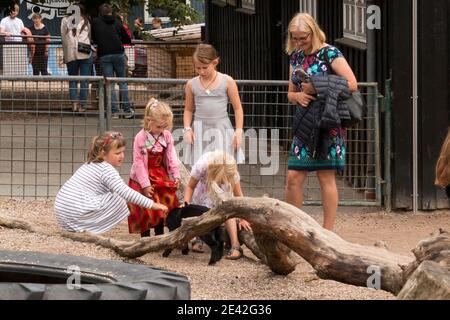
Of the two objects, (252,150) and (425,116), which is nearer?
(425,116)

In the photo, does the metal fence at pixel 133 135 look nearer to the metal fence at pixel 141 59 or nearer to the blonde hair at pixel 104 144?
the blonde hair at pixel 104 144

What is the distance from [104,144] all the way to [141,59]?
16.5m

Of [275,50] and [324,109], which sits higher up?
[275,50]

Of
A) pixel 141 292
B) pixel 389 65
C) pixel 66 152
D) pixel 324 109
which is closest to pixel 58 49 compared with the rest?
pixel 66 152

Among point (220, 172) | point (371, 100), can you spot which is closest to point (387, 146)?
point (371, 100)

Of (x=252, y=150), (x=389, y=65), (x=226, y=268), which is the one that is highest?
(x=389, y=65)

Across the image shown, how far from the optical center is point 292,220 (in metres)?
7.15

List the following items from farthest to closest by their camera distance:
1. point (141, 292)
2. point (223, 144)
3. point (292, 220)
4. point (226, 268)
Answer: point (223, 144) → point (226, 268) → point (292, 220) → point (141, 292)

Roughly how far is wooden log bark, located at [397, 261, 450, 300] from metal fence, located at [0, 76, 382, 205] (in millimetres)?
5357

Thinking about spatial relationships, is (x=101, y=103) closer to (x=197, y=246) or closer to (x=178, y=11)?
(x=197, y=246)

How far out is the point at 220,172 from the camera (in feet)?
28.3

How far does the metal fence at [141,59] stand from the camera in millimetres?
23859
